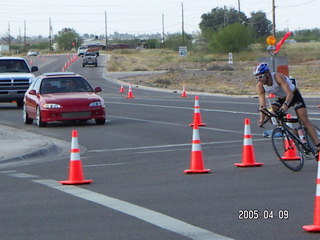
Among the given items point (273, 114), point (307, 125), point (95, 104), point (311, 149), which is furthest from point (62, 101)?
point (311, 149)

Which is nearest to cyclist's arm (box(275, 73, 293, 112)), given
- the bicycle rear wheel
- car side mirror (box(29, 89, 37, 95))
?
the bicycle rear wheel

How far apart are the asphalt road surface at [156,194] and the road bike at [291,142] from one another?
0.23 meters

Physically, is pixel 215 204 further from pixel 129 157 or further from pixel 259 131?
pixel 259 131

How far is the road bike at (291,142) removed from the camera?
517 inches

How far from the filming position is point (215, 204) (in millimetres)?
10195

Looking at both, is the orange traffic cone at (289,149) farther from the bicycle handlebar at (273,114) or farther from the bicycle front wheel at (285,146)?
the bicycle handlebar at (273,114)

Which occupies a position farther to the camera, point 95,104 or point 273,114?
point 95,104

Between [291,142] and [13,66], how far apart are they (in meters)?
21.7

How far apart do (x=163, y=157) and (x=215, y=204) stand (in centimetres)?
603

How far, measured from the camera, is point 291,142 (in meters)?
13.5

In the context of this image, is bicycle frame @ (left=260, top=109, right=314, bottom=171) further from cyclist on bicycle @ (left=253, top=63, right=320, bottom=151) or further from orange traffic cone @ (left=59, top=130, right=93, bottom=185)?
orange traffic cone @ (left=59, top=130, right=93, bottom=185)

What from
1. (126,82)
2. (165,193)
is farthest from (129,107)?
(126,82)

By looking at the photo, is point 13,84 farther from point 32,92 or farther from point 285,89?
point 285,89

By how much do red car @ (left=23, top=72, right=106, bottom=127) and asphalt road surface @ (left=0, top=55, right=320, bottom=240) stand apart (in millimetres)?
2799
